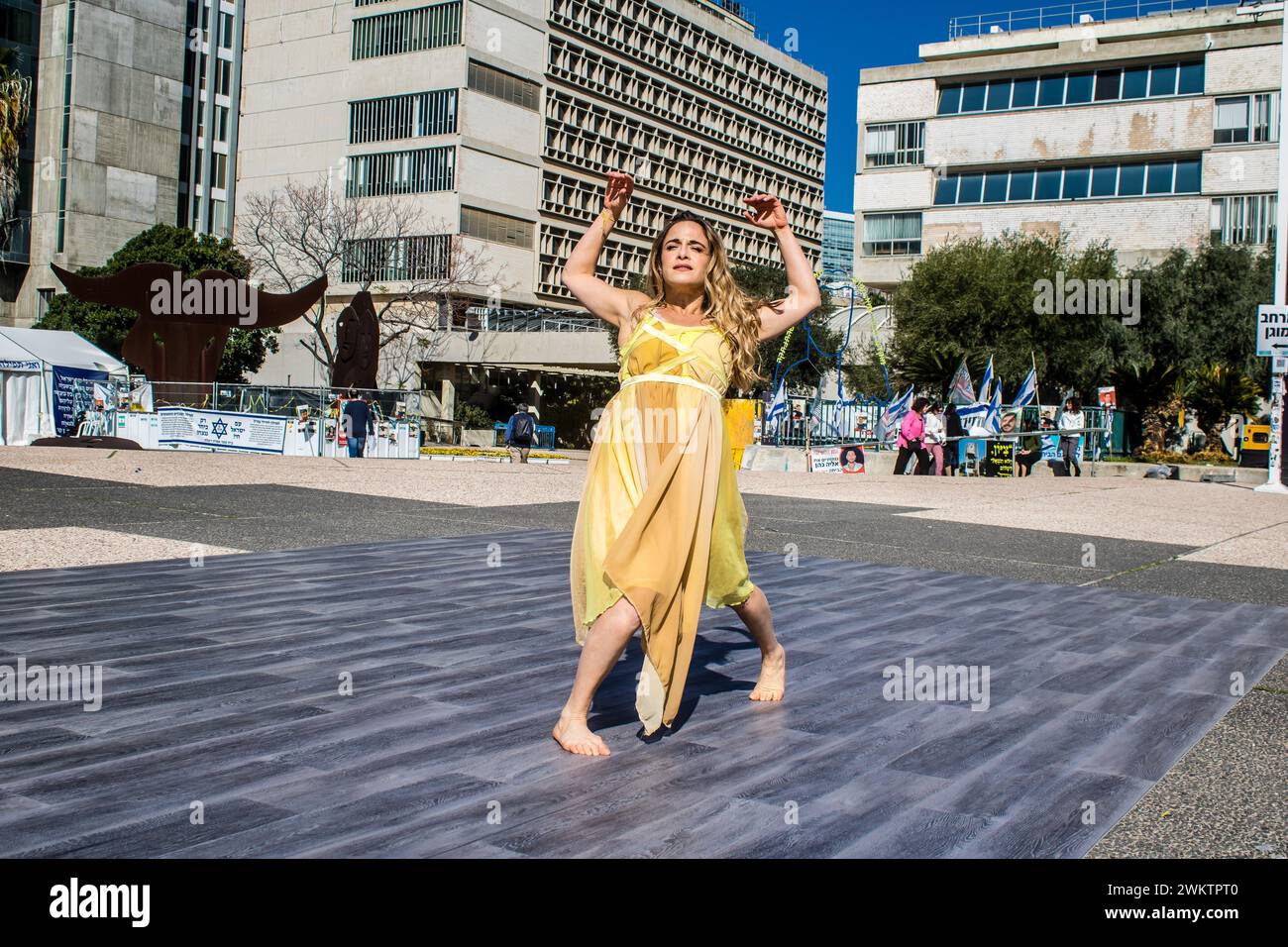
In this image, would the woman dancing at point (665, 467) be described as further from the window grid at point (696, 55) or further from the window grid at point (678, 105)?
the window grid at point (696, 55)

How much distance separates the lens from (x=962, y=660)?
500cm

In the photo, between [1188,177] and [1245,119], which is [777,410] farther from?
[1245,119]

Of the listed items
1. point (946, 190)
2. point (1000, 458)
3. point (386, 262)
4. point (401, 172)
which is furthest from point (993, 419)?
point (401, 172)

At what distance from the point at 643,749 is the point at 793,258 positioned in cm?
158

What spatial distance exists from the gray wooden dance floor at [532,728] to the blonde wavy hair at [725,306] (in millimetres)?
1156

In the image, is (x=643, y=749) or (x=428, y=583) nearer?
(x=643, y=749)

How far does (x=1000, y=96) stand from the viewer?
53.9 meters

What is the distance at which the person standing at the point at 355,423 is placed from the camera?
24.0 meters

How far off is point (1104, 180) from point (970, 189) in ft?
18.5

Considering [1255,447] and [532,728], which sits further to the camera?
[1255,447]

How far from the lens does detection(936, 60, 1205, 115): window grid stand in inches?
2000
